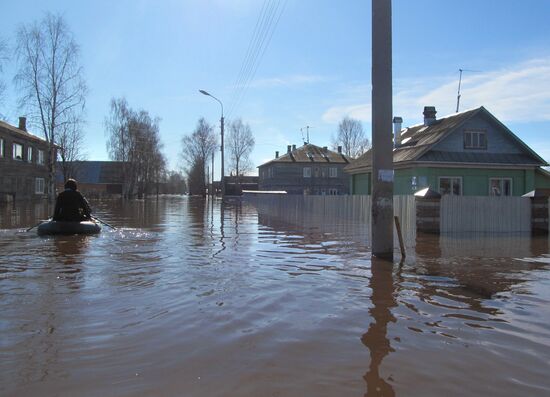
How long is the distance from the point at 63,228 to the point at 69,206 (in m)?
0.74

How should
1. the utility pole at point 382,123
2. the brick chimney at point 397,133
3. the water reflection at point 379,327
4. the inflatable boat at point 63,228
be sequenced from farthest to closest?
the brick chimney at point 397,133 < the inflatable boat at point 63,228 < the utility pole at point 382,123 < the water reflection at point 379,327

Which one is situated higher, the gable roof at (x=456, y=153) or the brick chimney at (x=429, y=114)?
the brick chimney at (x=429, y=114)

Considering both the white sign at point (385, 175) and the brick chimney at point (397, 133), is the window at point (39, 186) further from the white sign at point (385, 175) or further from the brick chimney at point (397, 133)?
the white sign at point (385, 175)

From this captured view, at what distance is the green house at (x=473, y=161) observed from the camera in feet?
92.3

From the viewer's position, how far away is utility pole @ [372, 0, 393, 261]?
32.3ft

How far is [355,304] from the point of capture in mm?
6207

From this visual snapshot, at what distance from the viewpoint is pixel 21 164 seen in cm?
4097

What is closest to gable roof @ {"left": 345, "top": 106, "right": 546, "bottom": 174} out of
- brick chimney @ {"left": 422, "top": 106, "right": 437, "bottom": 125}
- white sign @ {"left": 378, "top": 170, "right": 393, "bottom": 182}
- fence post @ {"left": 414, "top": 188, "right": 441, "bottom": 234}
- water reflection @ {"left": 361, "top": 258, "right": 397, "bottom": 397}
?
brick chimney @ {"left": 422, "top": 106, "right": 437, "bottom": 125}

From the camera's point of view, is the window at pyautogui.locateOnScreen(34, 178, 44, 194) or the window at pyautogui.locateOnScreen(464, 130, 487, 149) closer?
the window at pyautogui.locateOnScreen(464, 130, 487, 149)

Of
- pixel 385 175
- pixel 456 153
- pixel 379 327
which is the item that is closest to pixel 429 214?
pixel 385 175

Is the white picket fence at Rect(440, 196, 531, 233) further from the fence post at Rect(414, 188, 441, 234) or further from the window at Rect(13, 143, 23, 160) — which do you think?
the window at Rect(13, 143, 23, 160)

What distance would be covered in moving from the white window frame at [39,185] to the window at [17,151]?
11.8 feet

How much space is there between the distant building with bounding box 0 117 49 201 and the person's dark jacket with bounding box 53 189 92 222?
26.0 meters

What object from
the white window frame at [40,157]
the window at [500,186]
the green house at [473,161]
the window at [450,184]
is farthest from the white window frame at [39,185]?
the window at [500,186]
